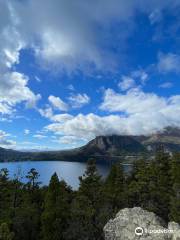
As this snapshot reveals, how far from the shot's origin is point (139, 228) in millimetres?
35125

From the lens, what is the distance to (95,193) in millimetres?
46938

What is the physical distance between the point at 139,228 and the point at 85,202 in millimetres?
11883

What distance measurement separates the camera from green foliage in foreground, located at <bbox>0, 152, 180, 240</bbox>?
1641 inches

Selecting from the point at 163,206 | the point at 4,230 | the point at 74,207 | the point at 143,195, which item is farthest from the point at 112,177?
the point at 4,230

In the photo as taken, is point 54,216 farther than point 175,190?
No

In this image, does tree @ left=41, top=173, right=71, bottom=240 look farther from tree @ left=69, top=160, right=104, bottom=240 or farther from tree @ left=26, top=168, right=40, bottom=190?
tree @ left=26, top=168, right=40, bottom=190

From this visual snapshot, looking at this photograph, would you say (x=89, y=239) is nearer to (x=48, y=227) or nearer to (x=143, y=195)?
(x=48, y=227)

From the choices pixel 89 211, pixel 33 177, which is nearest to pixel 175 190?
pixel 89 211

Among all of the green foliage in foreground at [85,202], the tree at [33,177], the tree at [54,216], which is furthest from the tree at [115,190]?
the tree at [33,177]

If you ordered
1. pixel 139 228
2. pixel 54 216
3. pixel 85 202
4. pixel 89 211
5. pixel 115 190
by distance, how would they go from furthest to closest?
pixel 115 190 → pixel 85 202 → pixel 89 211 → pixel 54 216 → pixel 139 228

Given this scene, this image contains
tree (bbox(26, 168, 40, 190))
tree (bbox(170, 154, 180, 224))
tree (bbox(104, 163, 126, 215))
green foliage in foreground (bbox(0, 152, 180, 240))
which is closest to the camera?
tree (bbox(170, 154, 180, 224))

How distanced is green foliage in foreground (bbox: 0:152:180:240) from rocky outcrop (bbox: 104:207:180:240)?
5640 millimetres

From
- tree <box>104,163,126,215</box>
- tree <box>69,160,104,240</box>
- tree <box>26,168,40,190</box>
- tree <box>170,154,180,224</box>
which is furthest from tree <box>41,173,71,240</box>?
tree <box>170,154,180,224</box>

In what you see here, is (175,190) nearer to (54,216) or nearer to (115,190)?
(115,190)
